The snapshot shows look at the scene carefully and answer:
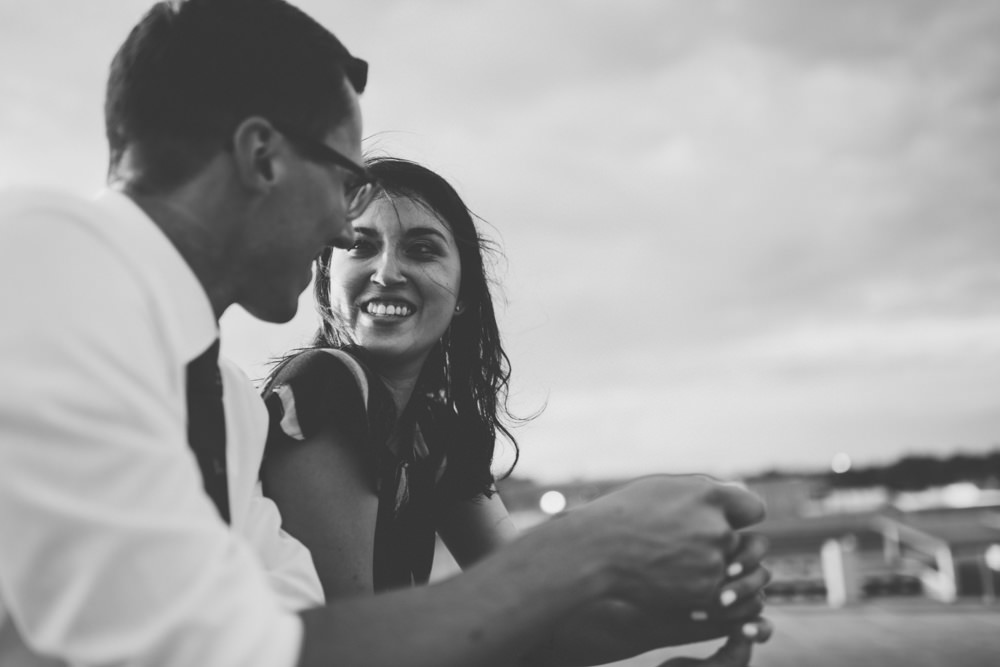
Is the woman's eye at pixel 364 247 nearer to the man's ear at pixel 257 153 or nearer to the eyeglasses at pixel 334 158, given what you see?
the eyeglasses at pixel 334 158

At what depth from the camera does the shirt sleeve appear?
82cm

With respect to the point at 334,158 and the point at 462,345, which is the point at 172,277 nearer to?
the point at 334,158

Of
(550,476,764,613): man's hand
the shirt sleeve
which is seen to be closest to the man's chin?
the shirt sleeve

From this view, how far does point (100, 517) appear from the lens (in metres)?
0.82

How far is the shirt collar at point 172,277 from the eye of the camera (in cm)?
109

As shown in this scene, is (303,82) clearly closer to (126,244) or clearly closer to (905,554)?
(126,244)

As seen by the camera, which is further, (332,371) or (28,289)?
(332,371)

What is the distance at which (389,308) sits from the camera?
98.7 inches

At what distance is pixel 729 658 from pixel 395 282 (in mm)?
1551

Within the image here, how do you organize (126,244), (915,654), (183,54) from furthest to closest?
(915,654) → (183,54) → (126,244)

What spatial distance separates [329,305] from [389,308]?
0.41 meters

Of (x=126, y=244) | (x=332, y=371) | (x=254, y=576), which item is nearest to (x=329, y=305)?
(x=332, y=371)

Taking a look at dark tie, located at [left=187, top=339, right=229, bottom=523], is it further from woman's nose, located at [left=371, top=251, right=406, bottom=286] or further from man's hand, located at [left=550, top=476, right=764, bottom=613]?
woman's nose, located at [left=371, top=251, right=406, bottom=286]

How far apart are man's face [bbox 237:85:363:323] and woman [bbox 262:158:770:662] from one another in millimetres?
400
